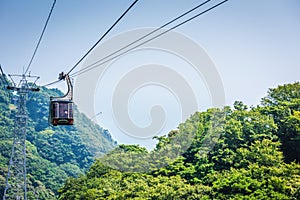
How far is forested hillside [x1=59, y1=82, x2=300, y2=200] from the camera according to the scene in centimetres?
1767

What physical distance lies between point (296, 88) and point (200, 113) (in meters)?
7.18

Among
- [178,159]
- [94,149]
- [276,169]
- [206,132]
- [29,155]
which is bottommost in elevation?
[276,169]

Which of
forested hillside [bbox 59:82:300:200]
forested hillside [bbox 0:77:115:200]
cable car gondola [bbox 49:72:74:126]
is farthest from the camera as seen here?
forested hillside [bbox 0:77:115:200]

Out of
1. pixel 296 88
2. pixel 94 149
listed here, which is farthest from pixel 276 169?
pixel 94 149

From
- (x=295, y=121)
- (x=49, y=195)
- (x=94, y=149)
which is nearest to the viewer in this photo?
(x=295, y=121)

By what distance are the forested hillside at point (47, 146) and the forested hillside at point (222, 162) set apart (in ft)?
60.7

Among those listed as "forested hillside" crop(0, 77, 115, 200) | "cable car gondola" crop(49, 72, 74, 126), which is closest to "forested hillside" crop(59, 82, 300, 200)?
"cable car gondola" crop(49, 72, 74, 126)

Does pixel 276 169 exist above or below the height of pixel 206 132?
below

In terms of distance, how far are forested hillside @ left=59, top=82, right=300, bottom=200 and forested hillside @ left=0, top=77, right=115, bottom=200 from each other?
18498 millimetres

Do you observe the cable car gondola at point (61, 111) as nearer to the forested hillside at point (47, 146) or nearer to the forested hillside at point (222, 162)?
the forested hillside at point (222, 162)

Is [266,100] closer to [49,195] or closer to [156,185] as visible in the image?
[156,185]

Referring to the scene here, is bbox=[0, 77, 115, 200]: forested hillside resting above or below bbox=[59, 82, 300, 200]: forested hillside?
above

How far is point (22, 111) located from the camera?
2209 cm

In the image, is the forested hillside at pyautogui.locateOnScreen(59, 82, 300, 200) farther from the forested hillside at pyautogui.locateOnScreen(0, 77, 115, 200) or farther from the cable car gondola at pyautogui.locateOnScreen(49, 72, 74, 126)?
the forested hillside at pyautogui.locateOnScreen(0, 77, 115, 200)
